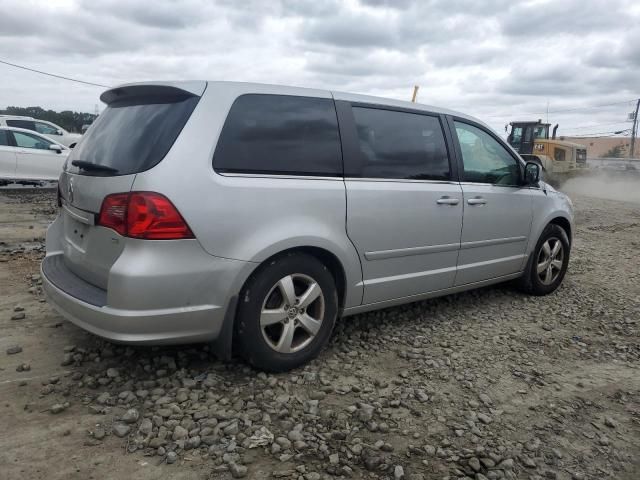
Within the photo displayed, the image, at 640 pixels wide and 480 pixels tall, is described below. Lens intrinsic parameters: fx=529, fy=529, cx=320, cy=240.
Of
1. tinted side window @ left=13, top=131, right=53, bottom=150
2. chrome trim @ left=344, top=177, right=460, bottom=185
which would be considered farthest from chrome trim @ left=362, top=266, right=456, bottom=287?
tinted side window @ left=13, top=131, right=53, bottom=150

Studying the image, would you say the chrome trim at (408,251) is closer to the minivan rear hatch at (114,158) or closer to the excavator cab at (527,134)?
the minivan rear hatch at (114,158)

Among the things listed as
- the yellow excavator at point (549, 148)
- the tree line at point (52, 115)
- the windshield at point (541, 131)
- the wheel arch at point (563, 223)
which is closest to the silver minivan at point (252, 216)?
the wheel arch at point (563, 223)

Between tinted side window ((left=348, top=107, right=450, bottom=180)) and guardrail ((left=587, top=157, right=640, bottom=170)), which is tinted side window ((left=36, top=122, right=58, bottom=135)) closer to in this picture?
tinted side window ((left=348, top=107, right=450, bottom=180))

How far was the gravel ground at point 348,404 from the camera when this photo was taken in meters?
2.48

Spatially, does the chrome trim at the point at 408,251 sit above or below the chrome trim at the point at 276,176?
below

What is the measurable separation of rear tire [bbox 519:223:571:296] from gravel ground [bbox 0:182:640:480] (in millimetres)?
680

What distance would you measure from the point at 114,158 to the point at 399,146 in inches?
77.9

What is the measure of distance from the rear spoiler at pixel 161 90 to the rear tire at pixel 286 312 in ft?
Answer: 3.57

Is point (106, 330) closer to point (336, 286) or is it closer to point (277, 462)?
point (277, 462)

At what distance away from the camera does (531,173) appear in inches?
194

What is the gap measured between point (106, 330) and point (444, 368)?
214 cm

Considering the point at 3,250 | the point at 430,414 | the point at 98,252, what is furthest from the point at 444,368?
the point at 3,250

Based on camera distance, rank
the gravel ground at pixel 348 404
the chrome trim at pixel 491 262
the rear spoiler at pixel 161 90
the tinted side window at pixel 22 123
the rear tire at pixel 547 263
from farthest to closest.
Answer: the tinted side window at pixel 22 123, the rear tire at pixel 547 263, the chrome trim at pixel 491 262, the rear spoiler at pixel 161 90, the gravel ground at pixel 348 404

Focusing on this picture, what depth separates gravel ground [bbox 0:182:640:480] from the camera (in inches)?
97.5
